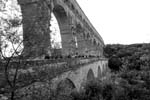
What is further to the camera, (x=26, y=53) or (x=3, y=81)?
(x=3, y=81)

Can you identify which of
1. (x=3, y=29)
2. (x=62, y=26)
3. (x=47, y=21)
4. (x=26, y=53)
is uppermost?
(x=62, y=26)

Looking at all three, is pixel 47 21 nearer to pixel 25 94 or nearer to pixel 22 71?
pixel 22 71

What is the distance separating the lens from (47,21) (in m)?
3.02

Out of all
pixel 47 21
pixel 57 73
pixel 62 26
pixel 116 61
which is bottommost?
pixel 116 61

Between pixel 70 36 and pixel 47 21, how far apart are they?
663 centimetres

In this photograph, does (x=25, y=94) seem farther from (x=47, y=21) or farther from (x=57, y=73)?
(x=47, y=21)

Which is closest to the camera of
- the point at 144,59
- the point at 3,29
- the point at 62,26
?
the point at 3,29

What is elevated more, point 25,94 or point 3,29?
point 3,29

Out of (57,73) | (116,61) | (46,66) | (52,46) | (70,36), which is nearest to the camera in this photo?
(52,46)

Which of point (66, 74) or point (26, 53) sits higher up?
point (26, 53)

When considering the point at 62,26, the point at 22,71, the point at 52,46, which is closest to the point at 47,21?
the point at 52,46

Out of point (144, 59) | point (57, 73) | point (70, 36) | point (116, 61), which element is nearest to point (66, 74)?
point (57, 73)

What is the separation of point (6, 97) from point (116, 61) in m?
25.0

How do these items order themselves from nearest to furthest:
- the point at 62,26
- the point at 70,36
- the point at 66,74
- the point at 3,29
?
the point at 3,29, the point at 66,74, the point at 70,36, the point at 62,26
